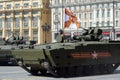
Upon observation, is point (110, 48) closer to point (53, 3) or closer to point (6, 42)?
point (6, 42)

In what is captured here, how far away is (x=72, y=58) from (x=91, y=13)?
267ft

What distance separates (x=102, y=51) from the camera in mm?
24656

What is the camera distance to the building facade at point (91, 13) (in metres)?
98.8

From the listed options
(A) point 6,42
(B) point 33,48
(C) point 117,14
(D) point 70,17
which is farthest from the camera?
(C) point 117,14

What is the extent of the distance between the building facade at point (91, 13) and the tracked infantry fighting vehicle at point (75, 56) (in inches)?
2703

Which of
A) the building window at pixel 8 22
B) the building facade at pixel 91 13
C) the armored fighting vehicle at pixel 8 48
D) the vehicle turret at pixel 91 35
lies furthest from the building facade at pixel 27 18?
the vehicle turret at pixel 91 35

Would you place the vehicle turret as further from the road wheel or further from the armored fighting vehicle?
the armored fighting vehicle

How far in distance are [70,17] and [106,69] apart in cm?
3840

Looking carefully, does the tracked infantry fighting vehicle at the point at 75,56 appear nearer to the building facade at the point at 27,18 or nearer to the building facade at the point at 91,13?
the building facade at the point at 91,13

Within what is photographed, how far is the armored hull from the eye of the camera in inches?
890

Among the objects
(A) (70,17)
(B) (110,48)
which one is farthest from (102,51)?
(A) (70,17)

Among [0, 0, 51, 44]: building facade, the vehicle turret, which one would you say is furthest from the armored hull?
[0, 0, 51, 44]: building facade

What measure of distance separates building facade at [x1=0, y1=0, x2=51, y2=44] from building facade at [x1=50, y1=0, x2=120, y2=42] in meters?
5.26

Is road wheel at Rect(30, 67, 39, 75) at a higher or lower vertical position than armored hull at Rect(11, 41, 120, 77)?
lower
